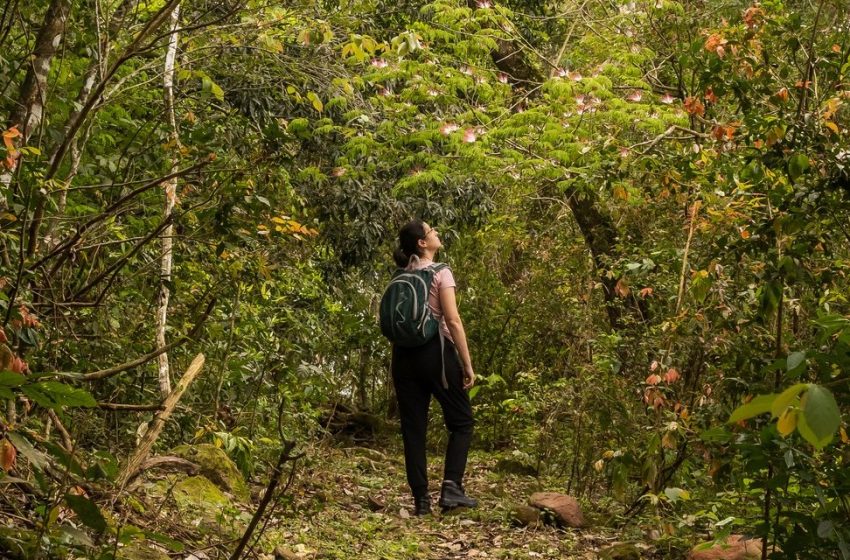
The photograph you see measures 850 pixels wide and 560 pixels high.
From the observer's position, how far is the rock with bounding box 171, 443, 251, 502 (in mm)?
5883

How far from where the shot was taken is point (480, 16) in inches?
348

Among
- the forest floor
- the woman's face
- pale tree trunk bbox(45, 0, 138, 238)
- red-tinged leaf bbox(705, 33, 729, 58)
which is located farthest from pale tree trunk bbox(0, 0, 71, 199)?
red-tinged leaf bbox(705, 33, 729, 58)

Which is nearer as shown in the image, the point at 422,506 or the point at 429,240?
the point at 429,240

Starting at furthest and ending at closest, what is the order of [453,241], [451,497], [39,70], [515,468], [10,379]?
[453,241]
[515,468]
[451,497]
[39,70]
[10,379]

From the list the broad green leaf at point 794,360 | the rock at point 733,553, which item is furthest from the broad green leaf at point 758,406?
the rock at point 733,553

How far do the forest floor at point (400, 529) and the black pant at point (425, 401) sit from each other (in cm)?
35

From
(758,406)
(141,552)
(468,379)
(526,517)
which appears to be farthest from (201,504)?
(758,406)

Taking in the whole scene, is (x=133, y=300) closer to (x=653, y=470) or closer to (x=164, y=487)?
(x=164, y=487)

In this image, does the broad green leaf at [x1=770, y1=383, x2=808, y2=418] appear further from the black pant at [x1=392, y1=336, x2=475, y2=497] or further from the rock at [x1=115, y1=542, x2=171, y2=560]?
the black pant at [x1=392, y1=336, x2=475, y2=497]

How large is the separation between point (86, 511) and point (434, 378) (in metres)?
4.48

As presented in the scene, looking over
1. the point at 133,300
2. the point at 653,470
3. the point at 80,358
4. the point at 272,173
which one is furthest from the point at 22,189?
the point at 653,470

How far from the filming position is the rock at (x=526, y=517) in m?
6.29

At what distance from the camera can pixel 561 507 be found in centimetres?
638

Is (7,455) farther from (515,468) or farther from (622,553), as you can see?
(515,468)
